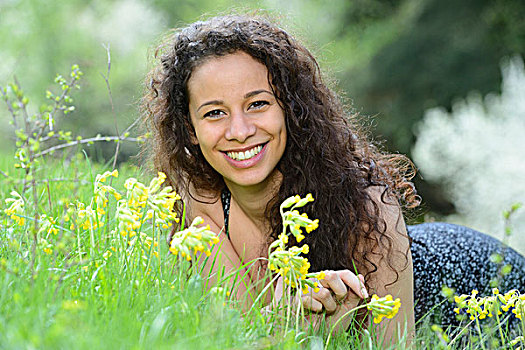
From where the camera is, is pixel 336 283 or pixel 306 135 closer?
pixel 336 283

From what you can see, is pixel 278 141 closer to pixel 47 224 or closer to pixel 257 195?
pixel 257 195

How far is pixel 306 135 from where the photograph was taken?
2.66 m

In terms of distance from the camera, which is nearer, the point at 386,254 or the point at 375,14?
the point at 386,254

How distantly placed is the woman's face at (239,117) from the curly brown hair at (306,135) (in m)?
0.06

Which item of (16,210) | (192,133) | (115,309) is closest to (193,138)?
(192,133)

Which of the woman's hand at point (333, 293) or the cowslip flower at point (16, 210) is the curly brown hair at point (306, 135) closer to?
the woman's hand at point (333, 293)

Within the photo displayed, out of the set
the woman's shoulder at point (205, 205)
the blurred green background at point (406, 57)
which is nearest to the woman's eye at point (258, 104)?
the woman's shoulder at point (205, 205)

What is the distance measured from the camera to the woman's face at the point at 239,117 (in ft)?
8.19

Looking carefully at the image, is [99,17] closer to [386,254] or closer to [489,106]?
[489,106]

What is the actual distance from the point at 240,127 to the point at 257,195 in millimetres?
487

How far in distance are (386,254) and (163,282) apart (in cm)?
114

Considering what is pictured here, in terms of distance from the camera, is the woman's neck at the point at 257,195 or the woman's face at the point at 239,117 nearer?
the woman's face at the point at 239,117

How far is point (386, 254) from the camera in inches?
105

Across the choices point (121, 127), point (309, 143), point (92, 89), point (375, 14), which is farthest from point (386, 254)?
point (92, 89)
